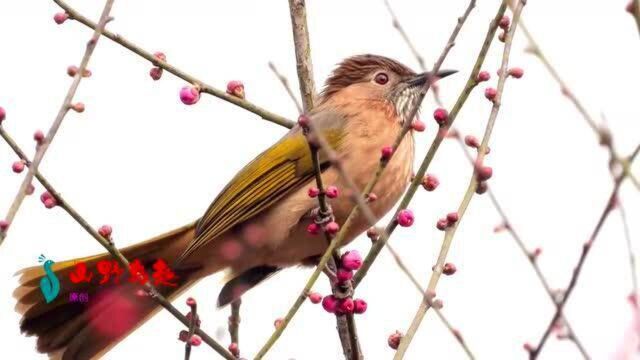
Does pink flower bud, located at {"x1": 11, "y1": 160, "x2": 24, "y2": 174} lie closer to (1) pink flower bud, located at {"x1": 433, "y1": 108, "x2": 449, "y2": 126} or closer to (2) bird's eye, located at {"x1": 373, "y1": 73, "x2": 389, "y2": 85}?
(1) pink flower bud, located at {"x1": 433, "y1": 108, "x2": 449, "y2": 126}

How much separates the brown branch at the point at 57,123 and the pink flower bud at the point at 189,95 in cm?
119

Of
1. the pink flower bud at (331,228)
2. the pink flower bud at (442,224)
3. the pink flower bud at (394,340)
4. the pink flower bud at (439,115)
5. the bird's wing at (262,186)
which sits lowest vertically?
the pink flower bud at (394,340)

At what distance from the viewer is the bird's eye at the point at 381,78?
693 cm

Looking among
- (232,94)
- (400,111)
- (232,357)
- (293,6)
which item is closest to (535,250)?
(232,357)

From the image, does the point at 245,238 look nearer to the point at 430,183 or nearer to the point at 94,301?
the point at 94,301

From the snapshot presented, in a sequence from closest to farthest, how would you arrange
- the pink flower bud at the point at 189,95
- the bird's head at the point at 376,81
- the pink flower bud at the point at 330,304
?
the pink flower bud at the point at 330,304 < the pink flower bud at the point at 189,95 < the bird's head at the point at 376,81

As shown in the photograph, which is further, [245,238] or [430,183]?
[245,238]

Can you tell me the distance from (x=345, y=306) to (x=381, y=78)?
299 cm

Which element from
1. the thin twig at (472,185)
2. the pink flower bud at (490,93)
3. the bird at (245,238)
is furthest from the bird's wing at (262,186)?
the thin twig at (472,185)

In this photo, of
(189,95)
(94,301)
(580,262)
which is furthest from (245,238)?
(580,262)

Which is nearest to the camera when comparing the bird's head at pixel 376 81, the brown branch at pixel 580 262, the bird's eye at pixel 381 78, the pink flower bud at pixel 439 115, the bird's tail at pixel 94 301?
the brown branch at pixel 580 262

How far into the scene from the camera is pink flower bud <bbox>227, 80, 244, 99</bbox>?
495 cm

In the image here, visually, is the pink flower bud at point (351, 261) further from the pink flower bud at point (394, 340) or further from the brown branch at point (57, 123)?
the brown branch at point (57, 123)

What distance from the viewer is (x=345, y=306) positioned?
13.9ft
